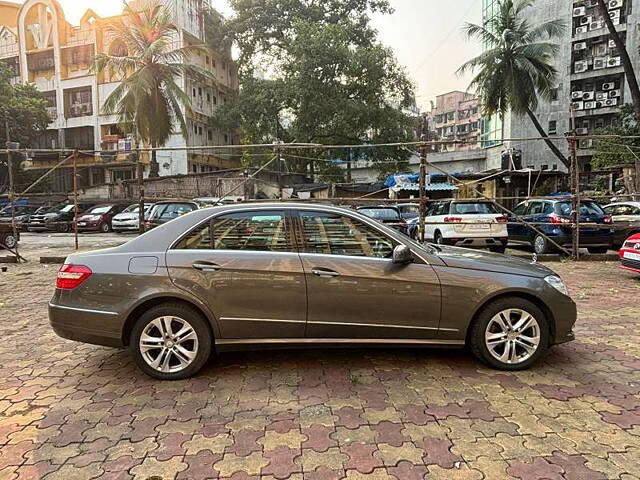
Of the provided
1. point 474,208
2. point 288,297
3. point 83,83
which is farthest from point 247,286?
point 83,83

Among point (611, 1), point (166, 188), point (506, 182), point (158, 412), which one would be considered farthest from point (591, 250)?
point (611, 1)

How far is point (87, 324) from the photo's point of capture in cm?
371

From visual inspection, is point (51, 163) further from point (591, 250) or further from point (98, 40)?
point (591, 250)

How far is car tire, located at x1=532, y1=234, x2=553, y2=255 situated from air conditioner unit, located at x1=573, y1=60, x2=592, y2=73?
29.6m

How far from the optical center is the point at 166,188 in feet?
86.8

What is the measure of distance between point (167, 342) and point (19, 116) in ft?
111

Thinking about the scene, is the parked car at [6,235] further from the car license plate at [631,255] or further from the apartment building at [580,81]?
the apartment building at [580,81]

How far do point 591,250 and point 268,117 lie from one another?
2339 centimetres

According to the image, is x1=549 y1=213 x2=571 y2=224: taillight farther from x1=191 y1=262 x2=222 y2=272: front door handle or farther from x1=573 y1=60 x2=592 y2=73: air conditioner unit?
x1=573 y1=60 x2=592 y2=73: air conditioner unit

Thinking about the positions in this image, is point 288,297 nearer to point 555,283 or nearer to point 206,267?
point 206,267

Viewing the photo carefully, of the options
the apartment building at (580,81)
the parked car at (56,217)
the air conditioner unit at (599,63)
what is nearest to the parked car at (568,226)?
the parked car at (56,217)

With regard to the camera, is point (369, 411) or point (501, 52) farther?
point (501, 52)

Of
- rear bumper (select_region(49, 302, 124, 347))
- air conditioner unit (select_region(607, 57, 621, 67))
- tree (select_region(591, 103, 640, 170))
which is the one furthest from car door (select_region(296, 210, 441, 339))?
air conditioner unit (select_region(607, 57, 621, 67))

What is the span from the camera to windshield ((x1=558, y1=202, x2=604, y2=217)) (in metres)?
10.8
